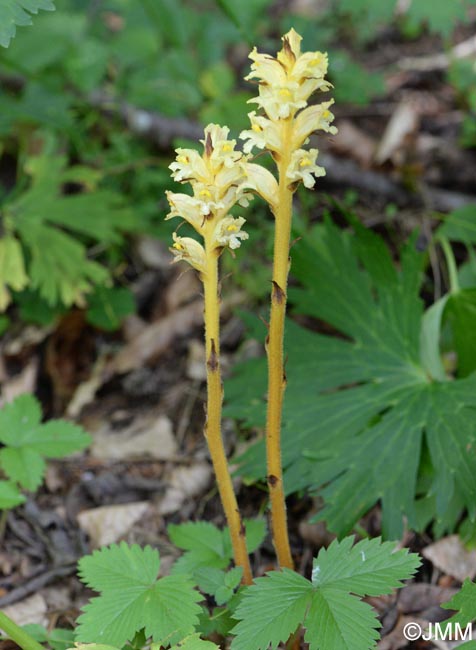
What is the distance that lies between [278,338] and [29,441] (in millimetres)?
1175

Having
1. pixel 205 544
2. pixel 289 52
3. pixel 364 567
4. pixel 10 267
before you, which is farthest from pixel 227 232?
pixel 10 267

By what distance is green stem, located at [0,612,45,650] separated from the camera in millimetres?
1879

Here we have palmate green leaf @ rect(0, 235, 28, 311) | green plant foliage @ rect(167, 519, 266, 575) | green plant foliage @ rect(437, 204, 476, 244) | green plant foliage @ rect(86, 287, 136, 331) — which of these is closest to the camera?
green plant foliage @ rect(167, 519, 266, 575)

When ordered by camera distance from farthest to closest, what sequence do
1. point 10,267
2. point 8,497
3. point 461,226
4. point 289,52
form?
point 10,267 → point 461,226 → point 8,497 → point 289,52

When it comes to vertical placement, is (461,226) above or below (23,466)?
above

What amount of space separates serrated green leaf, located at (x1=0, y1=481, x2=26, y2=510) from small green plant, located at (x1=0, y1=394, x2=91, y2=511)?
0.09m

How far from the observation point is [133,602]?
193 cm

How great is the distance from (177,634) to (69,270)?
2280mm

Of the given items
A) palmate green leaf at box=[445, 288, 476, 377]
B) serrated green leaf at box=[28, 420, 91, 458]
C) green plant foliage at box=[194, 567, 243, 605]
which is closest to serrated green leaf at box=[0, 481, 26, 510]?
serrated green leaf at box=[28, 420, 91, 458]

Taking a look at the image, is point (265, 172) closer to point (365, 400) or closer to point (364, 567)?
point (364, 567)

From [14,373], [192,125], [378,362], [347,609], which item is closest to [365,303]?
[378,362]

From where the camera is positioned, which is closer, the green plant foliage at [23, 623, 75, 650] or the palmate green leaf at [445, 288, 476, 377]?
the green plant foliage at [23, 623, 75, 650]

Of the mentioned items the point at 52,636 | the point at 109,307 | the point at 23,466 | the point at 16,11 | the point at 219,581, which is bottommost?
the point at 52,636

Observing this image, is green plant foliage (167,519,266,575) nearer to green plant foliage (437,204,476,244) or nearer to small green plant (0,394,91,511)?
small green plant (0,394,91,511)
